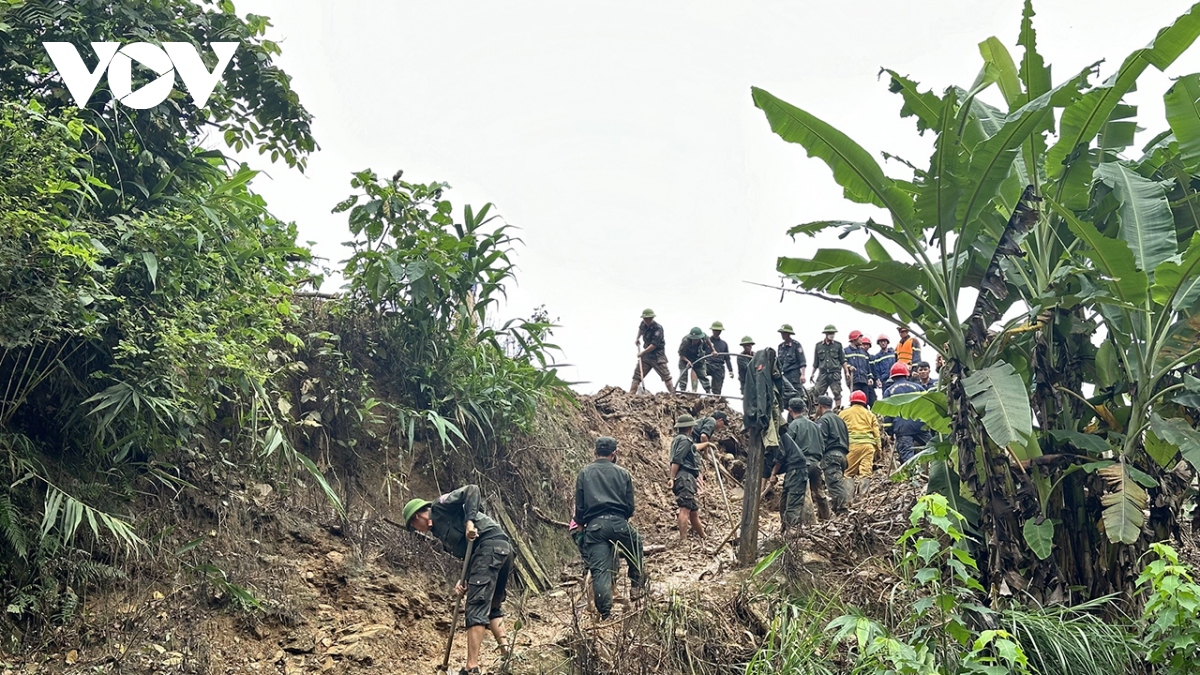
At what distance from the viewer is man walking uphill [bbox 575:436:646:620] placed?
8.83 m

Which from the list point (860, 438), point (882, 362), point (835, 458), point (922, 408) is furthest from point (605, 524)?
point (882, 362)

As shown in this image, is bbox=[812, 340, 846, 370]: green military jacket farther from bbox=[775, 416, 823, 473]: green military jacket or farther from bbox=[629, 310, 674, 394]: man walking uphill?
bbox=[775, 416, 823, 473]: green military jacket

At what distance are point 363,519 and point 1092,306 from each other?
273 inches

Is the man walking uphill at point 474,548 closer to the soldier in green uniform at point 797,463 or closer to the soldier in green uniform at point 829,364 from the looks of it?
the soldier in green uniform at point 797,463

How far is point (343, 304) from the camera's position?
1140 centimetres

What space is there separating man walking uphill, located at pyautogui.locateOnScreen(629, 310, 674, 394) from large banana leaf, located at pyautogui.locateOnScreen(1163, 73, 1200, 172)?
10.3 meters

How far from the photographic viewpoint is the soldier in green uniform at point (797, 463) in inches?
438

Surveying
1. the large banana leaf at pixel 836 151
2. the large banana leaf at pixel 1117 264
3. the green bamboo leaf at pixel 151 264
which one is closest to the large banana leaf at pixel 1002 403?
the large banana leaf at pixel 1117 264

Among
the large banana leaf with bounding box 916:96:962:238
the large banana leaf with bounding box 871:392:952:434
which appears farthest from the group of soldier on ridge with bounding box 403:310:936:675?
the large banana leaf with bounding box 916:96:962:238

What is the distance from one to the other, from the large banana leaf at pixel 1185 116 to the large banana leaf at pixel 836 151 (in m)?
2.14

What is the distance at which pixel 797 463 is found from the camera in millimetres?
11180

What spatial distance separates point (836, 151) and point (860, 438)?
6.31 meters

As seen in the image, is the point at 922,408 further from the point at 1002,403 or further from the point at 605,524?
the point at 605,524

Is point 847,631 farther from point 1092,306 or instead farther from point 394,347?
point 394,347
